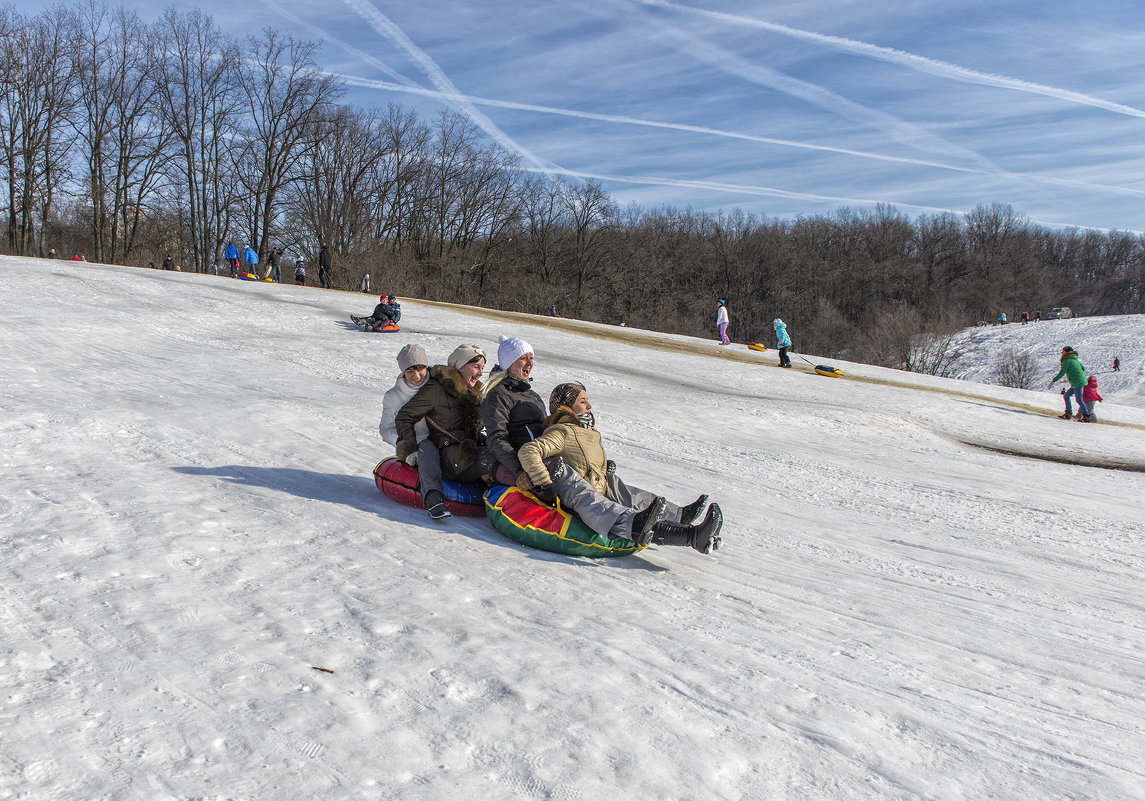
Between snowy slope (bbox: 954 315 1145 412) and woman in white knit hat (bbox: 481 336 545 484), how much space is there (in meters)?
48.5

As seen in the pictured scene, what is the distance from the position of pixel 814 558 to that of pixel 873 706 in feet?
8.31

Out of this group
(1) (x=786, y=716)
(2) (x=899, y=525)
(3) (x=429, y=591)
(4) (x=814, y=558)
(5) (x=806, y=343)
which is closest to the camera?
(1) (x=786, y=716)

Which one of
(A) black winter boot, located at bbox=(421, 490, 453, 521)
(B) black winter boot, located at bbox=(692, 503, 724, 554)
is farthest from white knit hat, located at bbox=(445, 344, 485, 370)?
(B) black winter boot, located at bbox=(692, 503, 724, 554)

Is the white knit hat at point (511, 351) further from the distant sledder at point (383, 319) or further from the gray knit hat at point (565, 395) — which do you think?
the distant sledder at point (383, 319)

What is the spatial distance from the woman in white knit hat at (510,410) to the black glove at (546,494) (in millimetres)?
171

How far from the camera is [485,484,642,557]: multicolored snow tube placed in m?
5.00

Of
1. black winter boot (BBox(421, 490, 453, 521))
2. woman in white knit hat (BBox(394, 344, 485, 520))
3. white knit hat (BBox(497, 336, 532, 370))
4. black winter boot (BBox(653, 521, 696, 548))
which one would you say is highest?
white knit hat (BBox(497, 336, 532, 370))

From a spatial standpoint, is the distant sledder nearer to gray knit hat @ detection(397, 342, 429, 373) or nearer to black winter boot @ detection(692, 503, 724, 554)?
gray knit hat @ detection(397, 342, 429, 373)

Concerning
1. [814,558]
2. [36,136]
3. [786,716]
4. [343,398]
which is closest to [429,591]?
[786,716]

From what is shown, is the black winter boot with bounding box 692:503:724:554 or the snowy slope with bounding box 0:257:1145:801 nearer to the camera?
the snowy slope with bounding box 0:257:1145:801

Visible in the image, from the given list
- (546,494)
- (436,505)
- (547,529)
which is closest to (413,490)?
(436,505)

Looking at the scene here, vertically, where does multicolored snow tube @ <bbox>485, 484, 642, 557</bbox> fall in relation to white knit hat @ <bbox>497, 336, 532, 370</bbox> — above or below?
below

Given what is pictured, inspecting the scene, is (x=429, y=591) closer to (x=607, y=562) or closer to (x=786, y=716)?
(x=607, y=562)

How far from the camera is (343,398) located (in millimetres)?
10523
